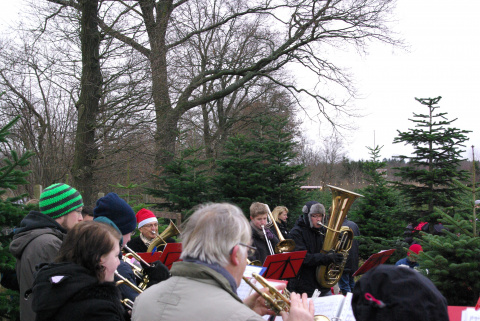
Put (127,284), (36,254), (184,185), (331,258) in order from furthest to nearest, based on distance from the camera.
Result: 1. (184,185)
2. (331,258)
3. (127,284)
4. (36,254)

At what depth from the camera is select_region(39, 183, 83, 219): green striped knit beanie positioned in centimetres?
312

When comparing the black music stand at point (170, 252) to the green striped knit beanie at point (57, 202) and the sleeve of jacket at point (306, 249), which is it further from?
the green striped knit beanie at point (57, 202)

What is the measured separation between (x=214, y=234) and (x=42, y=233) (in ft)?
5.24

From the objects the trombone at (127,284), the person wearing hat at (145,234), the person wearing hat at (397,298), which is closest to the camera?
the person wearing hat at (397,298)

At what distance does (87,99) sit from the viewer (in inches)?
404

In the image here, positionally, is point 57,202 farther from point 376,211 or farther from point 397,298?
point 376,211

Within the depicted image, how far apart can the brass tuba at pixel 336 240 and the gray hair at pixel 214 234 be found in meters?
3.75

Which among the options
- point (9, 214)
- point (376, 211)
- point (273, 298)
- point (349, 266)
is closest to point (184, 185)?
point (376, 211)

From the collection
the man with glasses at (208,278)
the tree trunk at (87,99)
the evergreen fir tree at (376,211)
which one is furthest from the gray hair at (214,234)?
the evergreen fir tree at (376,211)

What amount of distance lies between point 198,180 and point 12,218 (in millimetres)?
8480

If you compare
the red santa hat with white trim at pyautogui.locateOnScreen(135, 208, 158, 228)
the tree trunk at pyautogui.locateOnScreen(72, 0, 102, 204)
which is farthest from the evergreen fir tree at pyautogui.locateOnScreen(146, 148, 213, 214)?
the red santa hat with white trim at pyautogui.locateOnScreen(135, 208, 158, 228)

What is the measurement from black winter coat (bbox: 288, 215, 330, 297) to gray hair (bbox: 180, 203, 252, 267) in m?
3.76

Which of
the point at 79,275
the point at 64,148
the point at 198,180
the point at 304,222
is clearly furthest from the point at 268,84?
the point at 79,275

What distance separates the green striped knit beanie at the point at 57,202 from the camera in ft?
10.2
